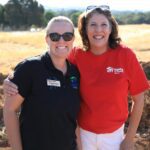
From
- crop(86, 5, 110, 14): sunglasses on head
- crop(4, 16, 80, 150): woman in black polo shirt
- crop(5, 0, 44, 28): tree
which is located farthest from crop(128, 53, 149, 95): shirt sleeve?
crop(5, 0, 44, 28): tree

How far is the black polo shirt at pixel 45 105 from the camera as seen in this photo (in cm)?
337

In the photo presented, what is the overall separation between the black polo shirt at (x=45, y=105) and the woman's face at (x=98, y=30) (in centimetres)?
52

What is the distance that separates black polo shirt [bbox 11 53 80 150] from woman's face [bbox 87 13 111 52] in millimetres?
521

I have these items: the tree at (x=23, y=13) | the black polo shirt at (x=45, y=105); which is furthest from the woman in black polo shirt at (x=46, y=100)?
the tree at (x=23, y=13)

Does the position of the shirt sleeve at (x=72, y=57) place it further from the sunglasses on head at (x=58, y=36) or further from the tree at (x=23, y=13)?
the tree at (x=23, y=13)

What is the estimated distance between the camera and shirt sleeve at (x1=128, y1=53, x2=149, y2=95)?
3.90 m

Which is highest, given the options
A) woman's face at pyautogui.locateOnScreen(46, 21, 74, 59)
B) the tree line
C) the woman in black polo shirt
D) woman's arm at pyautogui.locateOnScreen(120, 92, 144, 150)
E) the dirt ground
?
woman's face at pyautogui.locateOnScreen(46, 21, 74, 59)

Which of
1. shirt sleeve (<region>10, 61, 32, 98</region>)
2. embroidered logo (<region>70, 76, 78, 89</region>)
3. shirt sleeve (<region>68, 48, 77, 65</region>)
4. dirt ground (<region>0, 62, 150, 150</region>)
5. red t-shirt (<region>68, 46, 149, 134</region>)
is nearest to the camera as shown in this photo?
shirt sleeve (<region>10, 61, 32, 98</region>)

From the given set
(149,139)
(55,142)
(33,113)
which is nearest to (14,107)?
(33,113)

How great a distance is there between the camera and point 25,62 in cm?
336

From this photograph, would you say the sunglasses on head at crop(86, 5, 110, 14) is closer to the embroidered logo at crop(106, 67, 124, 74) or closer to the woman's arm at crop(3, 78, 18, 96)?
the embroidered logo at crop(106, 67, 124, 74)

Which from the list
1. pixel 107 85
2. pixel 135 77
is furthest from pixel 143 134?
pixel 107 85

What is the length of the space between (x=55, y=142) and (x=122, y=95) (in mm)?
747

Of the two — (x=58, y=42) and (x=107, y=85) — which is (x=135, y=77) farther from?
(x=58, y=42)
